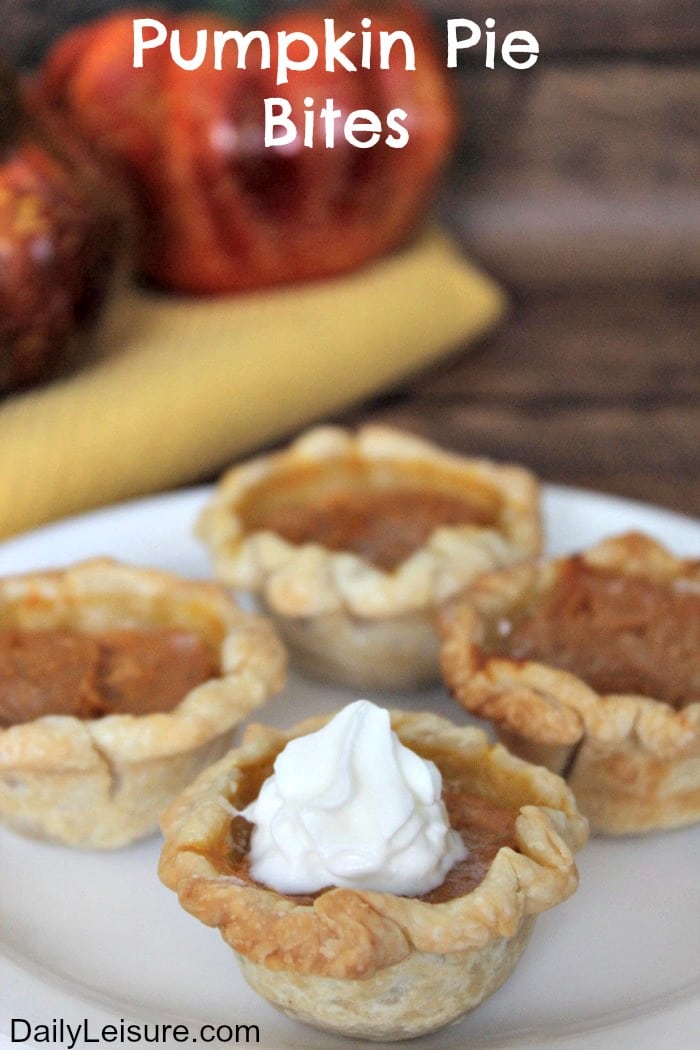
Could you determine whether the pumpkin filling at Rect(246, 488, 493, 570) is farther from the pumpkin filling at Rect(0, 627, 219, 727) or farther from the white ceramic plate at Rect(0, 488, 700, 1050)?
the white ceramic plate at Rect(0, 488, 700, 1050)

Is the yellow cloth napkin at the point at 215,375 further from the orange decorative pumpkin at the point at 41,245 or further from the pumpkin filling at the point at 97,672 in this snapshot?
the pumpkin filling at the point at 97,672

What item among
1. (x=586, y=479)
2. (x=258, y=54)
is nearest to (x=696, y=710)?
(x=586, y=479)


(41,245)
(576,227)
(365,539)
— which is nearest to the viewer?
(365,539)

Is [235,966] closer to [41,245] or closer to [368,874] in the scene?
[368,874]

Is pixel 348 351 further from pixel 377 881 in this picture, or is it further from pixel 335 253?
pixel 377 881

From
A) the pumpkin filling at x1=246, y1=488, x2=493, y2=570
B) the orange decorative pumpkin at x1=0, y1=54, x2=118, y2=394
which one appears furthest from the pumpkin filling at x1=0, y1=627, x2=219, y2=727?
the orange decorative pumpkin at x1=0, y1=54, x2=118, y2=394

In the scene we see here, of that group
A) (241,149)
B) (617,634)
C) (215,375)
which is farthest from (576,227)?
(617,634)

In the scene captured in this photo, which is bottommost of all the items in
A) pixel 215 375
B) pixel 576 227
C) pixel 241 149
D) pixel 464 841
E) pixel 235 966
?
pixel 235 966
